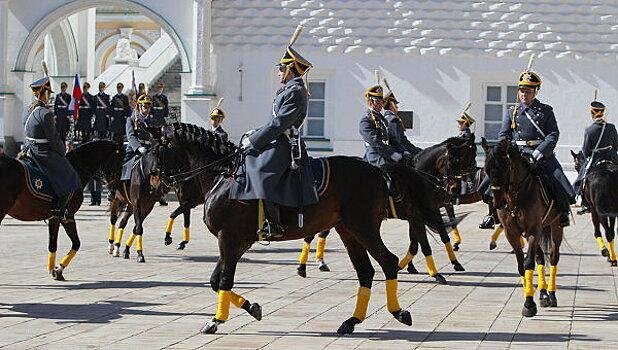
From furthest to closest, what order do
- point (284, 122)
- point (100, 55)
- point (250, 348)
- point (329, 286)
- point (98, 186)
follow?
point (100, 55)
point (98, 186)
point (329, 286)
point (284, 122)
point (250, 348)

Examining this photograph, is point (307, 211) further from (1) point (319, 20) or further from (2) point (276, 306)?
(1) point (319, 20)

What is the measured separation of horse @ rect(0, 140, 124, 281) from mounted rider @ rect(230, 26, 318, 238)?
384 cm

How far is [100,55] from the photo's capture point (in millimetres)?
58594

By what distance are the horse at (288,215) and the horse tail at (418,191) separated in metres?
1.99

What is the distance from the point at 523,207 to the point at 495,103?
1928 centimetres

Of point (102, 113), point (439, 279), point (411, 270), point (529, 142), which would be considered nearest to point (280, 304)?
point (439, 279)

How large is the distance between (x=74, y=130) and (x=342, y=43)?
24.3 ft

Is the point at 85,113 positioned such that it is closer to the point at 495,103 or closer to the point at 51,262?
the point at 495,103

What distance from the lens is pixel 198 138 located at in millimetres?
10922

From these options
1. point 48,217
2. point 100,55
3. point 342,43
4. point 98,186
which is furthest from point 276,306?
point 100,55

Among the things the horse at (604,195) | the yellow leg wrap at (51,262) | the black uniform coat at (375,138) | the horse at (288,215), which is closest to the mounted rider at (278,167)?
the horse at (288,215)

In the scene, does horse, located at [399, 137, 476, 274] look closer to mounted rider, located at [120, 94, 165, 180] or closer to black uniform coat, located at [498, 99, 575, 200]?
black uniform coat, located at [498, 99, 575, 200]

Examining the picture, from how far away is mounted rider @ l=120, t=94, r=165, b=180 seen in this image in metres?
16.8

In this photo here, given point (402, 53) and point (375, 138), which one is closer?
point (375, 138)
